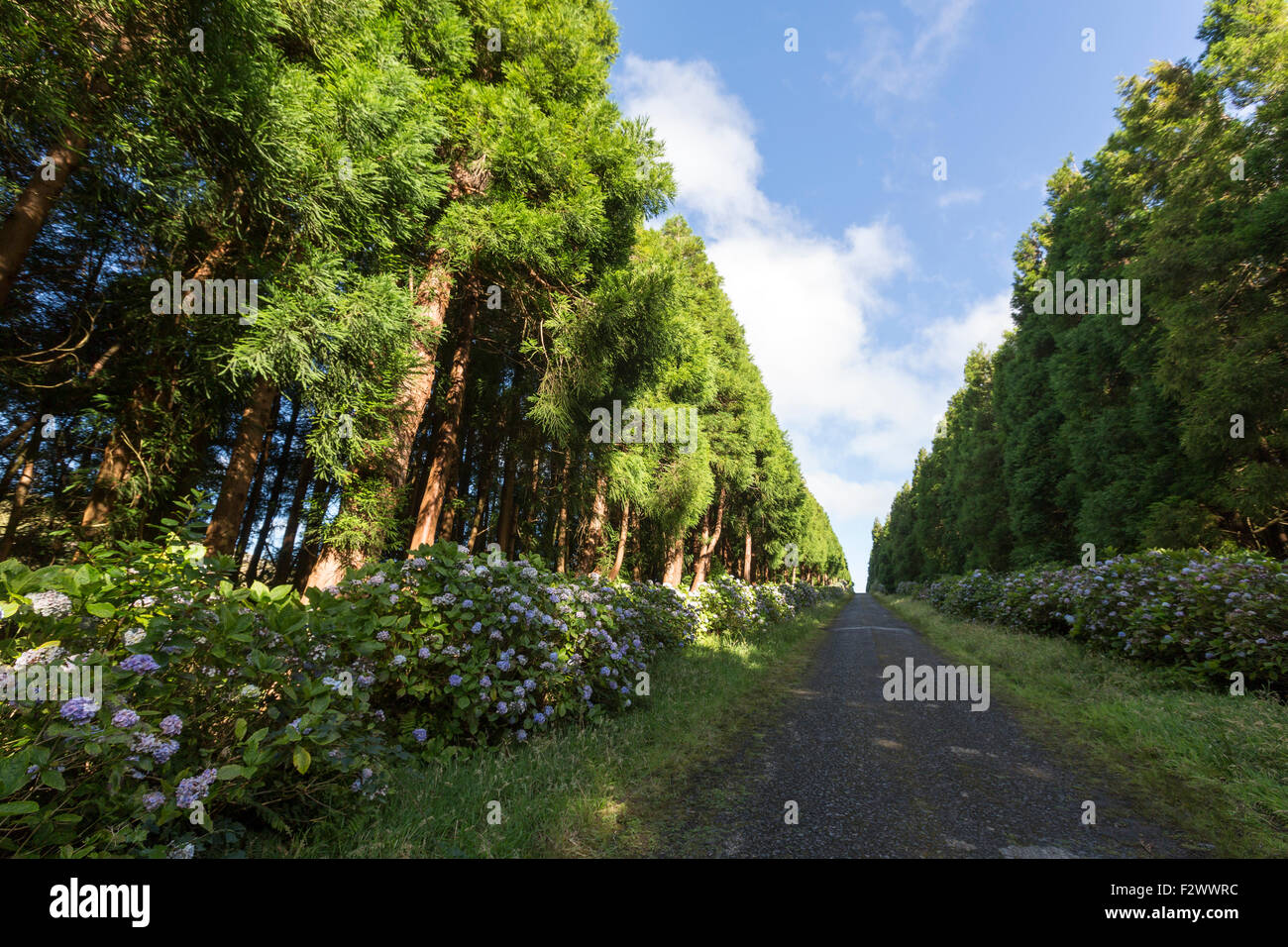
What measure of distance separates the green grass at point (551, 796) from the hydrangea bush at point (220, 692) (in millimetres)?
215

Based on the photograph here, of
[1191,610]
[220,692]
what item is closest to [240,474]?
[220,692]

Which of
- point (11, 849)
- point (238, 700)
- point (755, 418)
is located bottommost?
point (11, 849)

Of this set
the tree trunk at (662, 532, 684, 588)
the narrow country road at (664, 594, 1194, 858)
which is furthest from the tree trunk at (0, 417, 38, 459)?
the tree trunk at (662, 532, 684, 588)

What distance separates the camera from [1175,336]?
1094 centimetres

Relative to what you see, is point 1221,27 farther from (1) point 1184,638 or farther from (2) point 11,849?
(2) point 11,849

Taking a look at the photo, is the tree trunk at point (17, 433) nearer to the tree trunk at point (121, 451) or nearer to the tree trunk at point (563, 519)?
the tree trunk at point (121, 451)

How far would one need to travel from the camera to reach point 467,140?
744cm

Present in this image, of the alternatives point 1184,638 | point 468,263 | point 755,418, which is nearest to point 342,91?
point 468,263

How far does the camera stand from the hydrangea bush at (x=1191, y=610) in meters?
6.38

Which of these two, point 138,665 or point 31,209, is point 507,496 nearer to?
point 31,209

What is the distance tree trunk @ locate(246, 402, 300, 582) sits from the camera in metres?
11.1

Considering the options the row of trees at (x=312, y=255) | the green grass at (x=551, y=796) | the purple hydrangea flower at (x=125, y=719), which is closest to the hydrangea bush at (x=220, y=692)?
the purple hydrangea flower at (x=125, y=719)

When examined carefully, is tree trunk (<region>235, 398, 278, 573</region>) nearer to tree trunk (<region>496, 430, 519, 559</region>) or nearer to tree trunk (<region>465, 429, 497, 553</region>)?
tree trunk (<region>465, 429, 497, 553</region>)

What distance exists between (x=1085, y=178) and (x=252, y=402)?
1117 inches
